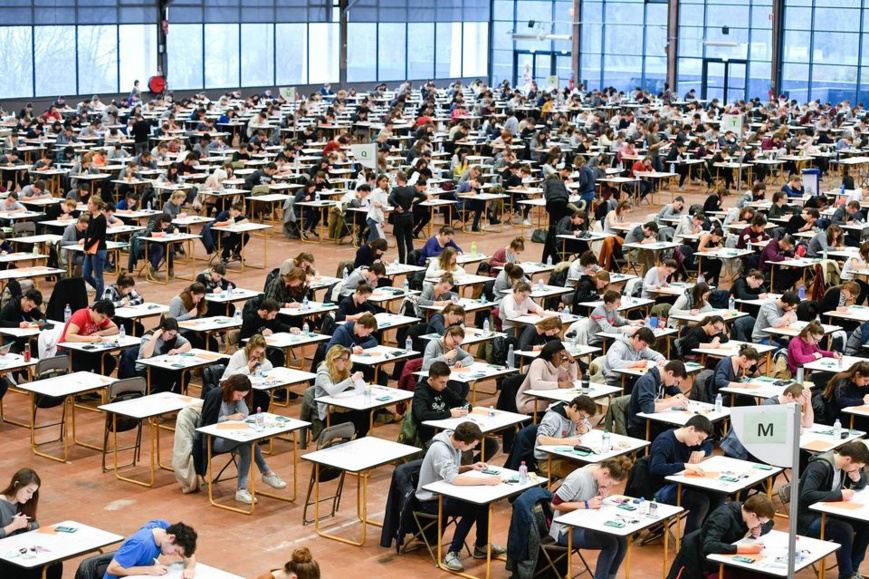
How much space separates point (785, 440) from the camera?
7012 mm

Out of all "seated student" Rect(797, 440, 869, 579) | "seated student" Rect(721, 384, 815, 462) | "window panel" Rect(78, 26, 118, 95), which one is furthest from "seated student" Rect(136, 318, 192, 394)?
"window panel" Rect(78, 26, 118, 95)

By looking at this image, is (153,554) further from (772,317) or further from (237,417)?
(772,317)

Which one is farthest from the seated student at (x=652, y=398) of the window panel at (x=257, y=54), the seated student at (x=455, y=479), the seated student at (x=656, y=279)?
the window panel at (x=257, y=54)

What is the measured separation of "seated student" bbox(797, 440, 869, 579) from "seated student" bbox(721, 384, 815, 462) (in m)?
0.94

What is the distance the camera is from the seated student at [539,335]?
13469mm

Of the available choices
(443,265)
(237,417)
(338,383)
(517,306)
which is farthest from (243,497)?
(443,265)

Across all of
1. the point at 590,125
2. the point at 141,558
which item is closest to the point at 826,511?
the point at 141,558

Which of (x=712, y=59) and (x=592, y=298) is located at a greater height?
(x=712, y=59)

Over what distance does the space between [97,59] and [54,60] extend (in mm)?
1572

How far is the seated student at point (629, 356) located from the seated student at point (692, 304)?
6.96 ft

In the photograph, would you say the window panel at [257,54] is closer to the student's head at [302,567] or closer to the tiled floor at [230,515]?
the tiled floor at [230,515]

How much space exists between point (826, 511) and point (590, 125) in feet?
86.5

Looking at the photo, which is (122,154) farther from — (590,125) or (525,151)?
(590,125)

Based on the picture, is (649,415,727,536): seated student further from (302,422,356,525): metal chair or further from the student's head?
the student's head
